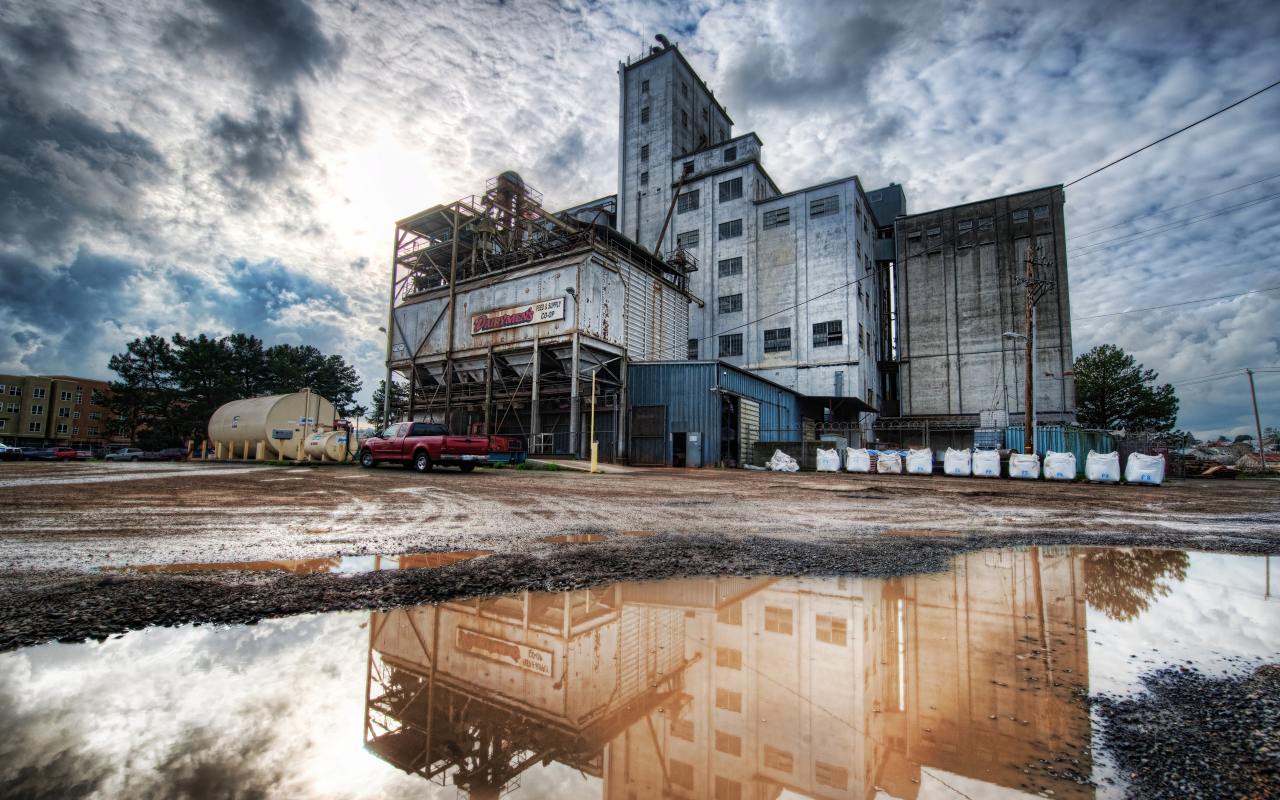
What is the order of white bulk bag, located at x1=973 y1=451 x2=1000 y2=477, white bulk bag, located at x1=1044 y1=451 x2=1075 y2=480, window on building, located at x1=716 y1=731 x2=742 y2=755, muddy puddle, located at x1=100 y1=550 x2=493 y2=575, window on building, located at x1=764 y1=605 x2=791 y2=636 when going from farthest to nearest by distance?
1. white bulk bag, located at x1=973 y1=451 x2=1000 y2=477
2. white bulk bag, located at x1=1044 y1=451 x2=1075 y2=480
3. muddy puddle, located at x1=100 y1=550 x2=493 y2=575
4. window on building, located at x1=764 y1=605 x2=791 y2=636
5. window on building, located at x1=716 y1=731 x2=742 y2=755

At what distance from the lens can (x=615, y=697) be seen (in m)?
2.04

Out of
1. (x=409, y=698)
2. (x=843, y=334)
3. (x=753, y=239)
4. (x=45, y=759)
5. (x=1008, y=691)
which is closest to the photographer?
(x=45, y=759)

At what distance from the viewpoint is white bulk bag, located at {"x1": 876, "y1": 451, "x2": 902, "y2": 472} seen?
22188mm

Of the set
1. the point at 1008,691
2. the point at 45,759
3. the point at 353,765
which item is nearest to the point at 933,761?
the point at 1008,691

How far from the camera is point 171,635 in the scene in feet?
7.84

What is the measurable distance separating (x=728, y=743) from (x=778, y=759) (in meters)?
0.16

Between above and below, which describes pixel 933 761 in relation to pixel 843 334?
below

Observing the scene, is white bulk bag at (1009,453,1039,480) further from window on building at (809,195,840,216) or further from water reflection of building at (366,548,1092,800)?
water reflection of building at (366,548,1092,800)

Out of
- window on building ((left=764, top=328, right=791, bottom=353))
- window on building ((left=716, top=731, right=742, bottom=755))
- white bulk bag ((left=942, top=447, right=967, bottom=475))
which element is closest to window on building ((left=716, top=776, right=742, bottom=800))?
window on building ((left=716, top=731, right=742, bottom=755))

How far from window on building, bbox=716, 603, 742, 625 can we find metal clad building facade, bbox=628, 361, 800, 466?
20.6 meters

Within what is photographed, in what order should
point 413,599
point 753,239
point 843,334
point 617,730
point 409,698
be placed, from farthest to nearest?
1. point 753,239
2. point 843,334
3. point 413,599
4. point 409,698
5. point 617,730

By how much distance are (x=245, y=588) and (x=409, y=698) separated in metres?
1.91

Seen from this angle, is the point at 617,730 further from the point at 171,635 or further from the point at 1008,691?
the point at 171,635

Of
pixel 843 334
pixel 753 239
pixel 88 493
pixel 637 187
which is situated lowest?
pixel 88 493
